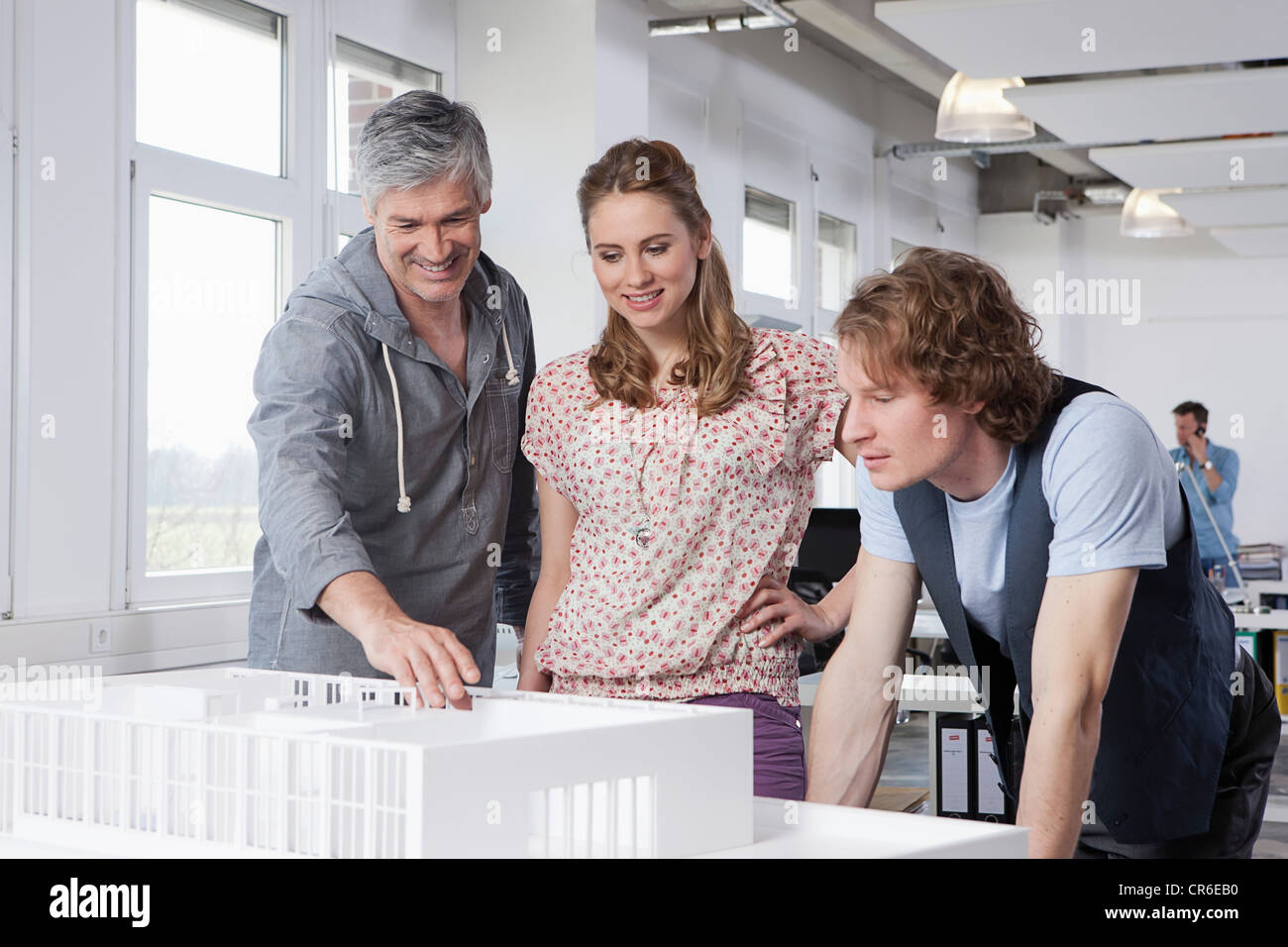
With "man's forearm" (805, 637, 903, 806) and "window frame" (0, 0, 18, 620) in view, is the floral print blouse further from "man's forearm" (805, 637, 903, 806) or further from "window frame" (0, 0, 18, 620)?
"window frame" (0, 0, 18, 620)

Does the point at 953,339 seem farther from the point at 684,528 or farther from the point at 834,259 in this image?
the point at 834,259

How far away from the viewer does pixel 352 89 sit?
4.75m

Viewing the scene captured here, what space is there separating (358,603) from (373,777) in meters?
0.46

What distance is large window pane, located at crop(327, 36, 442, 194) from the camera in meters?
4.62

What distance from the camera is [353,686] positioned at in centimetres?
120

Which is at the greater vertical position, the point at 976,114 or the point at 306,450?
the point at 976,114

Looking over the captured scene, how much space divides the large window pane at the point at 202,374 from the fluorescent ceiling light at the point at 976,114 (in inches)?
108

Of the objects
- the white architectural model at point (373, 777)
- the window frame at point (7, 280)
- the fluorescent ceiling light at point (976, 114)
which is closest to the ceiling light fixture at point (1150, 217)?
the fluorescent ceiling light at point (976, 114)

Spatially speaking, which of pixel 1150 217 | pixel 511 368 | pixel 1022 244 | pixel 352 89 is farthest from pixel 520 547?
pixel 1022 244

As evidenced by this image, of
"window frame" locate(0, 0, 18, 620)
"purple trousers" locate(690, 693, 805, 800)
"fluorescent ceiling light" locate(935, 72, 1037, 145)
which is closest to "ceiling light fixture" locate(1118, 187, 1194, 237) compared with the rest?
"fluorescent ceiling light" locate(935, 72, 1037, 145)

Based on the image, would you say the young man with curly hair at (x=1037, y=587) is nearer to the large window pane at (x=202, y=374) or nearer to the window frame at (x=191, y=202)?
the window frame at (x=191, y=202)

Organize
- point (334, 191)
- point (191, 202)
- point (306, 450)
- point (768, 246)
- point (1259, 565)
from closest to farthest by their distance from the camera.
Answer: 1. point (306, 450)
2. point (191, 202)
3. point (334, 191)
4. point (768, 246)
5. point (1259, 565)
